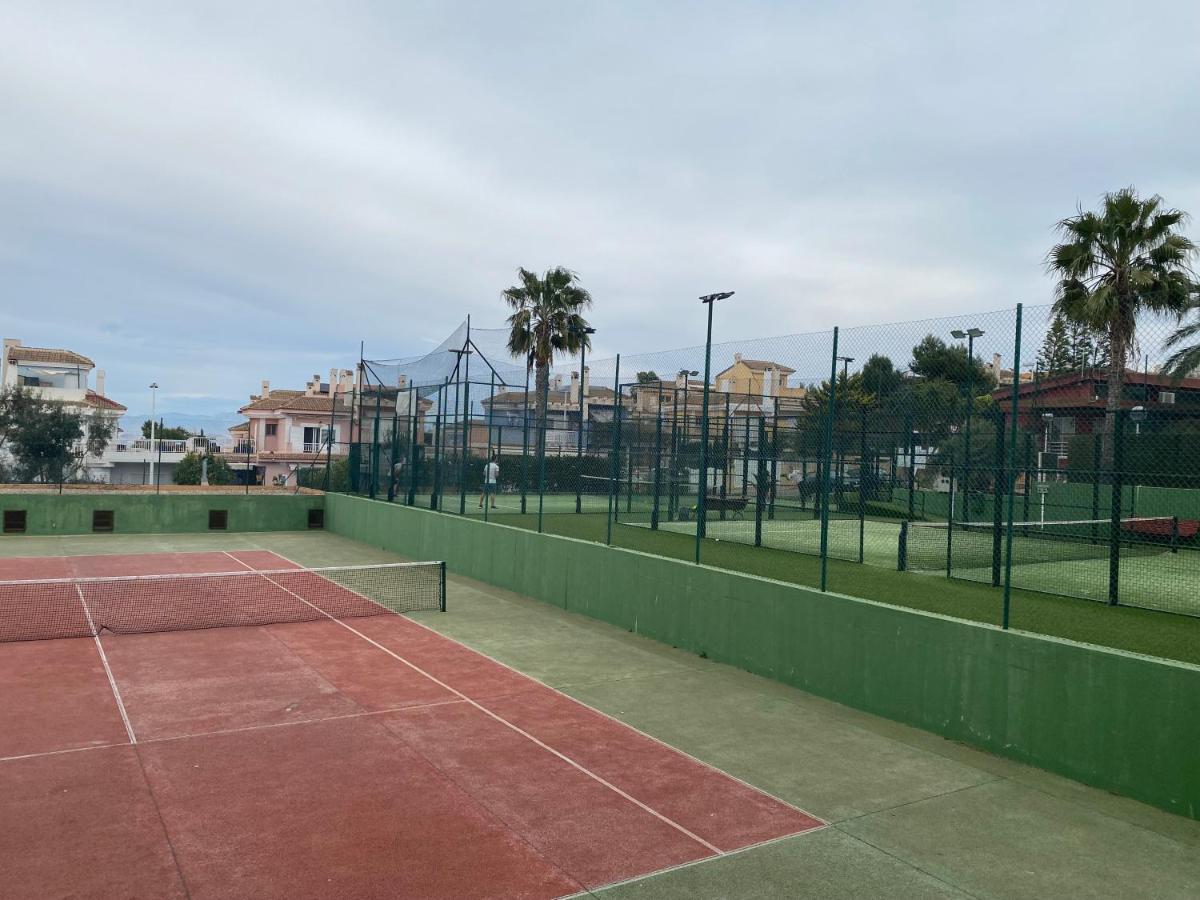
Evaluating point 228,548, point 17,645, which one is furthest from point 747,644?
point 228,548

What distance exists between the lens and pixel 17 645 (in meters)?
11.2

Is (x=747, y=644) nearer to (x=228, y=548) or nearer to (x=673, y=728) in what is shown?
(x=673, y=728)

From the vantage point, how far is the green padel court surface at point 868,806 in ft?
18.0

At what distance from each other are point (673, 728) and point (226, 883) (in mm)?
4406

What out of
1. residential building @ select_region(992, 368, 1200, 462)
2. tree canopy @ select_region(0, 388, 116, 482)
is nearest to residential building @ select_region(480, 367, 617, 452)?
residential building @ select_region(992, 368, 1200, 462)

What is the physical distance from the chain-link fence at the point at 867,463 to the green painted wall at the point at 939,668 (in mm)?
1146

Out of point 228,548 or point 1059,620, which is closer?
point 1059,620

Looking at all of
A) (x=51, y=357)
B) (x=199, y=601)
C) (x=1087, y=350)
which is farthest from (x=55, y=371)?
(x=1087, y=350)

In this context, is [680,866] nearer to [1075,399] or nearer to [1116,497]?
[1116,497]

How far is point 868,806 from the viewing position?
6730 millimetres

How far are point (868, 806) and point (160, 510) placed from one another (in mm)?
23573

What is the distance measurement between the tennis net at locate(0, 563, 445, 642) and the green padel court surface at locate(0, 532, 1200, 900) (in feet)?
13.1

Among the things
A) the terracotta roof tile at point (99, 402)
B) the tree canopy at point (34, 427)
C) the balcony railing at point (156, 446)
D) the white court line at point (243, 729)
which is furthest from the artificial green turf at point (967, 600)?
the terracotta roof tile at point (99, 402)

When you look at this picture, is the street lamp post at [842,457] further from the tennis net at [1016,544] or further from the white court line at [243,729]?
the white court line at [243,729]
